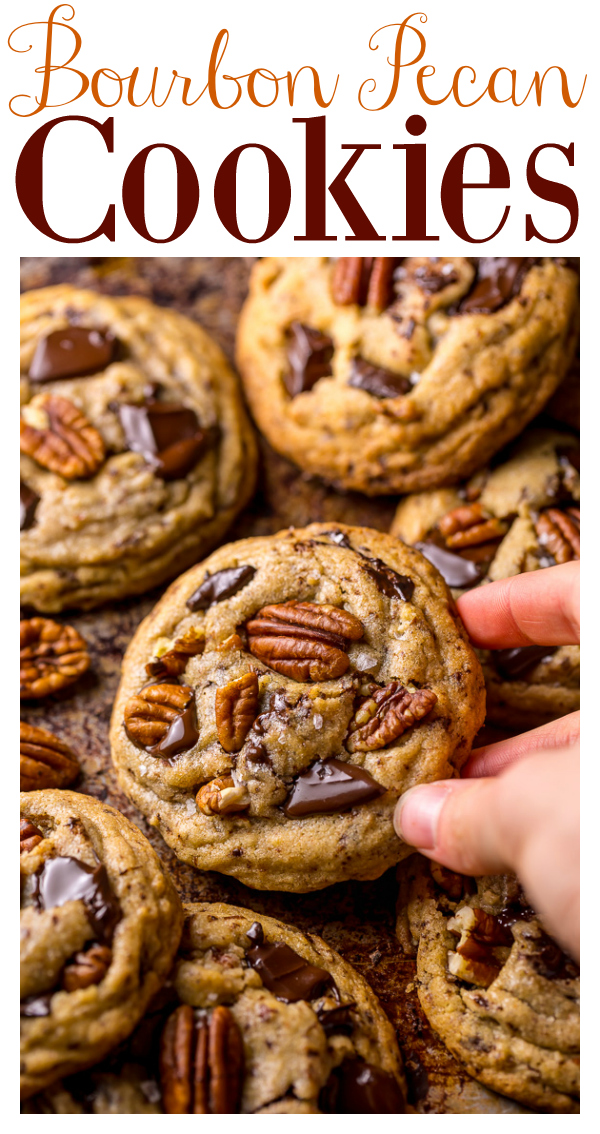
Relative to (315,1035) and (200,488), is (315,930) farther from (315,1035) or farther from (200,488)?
(200,488)

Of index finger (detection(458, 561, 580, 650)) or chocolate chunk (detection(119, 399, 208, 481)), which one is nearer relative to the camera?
index finger (detection(458, 561, 580, 650))

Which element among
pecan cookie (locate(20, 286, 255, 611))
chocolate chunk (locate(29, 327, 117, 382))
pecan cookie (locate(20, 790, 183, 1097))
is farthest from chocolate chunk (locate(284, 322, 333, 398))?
pecan cookie (locate(20, 790, 183, 1097))

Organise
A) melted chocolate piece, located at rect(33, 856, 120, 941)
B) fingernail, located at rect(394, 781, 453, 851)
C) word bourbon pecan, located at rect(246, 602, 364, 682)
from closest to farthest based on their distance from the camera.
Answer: melted chocolate piece, located at rect(33, 856, 120, 941) < fingernail, located at rect(394, 781, 453, 851) < word bourbon pecan, located at rect(246, 602, 364, 682)

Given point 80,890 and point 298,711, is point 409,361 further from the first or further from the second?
point 80,890

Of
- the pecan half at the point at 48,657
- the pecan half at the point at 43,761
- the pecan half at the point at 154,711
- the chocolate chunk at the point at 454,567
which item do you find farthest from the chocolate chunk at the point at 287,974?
the chocolate chunk at the point at 454,567

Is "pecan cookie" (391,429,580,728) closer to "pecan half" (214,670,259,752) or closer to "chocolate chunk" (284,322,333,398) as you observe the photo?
"chocolate chunk" (284,322,333,398)

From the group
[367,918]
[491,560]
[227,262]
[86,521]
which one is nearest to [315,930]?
[367,918]

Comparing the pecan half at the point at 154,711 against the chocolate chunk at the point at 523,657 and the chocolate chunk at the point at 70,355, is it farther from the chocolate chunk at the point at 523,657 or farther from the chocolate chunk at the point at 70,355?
the chocolate chunk at the point at 70,355

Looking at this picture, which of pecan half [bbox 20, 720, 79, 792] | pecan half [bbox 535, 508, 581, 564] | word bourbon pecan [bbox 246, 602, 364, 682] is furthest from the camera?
pecan half [bbox 535, 508, 581, 564]
